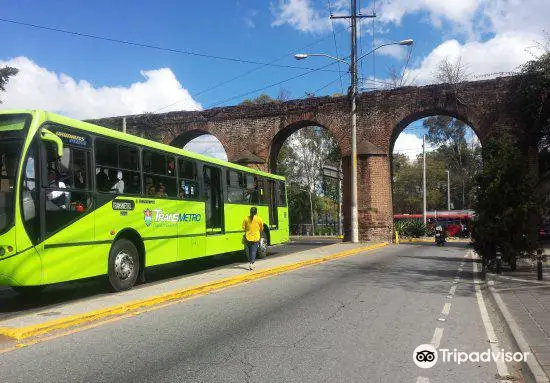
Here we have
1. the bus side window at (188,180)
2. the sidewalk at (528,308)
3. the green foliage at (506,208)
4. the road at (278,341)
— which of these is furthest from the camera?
the green foliage at (506,208)

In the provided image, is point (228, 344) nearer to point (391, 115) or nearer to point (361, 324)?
point (361, 324)

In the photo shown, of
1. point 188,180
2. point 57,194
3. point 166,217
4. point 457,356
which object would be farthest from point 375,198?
point 457,356

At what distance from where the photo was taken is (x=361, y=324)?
24.9 feet

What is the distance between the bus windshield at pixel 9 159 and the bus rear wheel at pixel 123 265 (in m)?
2.46

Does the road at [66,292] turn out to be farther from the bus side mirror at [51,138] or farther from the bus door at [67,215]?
the bus side mirror at [51,138]

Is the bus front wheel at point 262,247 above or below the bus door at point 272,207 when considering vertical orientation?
below

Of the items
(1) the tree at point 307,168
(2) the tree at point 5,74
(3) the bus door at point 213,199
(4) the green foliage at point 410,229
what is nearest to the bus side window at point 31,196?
(3) the bus door at point 213,199

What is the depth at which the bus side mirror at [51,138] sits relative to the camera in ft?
27.5

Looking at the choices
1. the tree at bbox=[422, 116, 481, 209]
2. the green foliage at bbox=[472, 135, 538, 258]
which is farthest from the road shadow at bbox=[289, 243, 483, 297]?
the tree at bbox=[422, 116, 481, 209]

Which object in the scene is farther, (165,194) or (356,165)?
(356,165)

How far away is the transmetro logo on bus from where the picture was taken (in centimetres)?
1131

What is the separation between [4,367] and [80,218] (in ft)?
13.1

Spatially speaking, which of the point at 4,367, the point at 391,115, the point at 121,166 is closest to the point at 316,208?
the point at 391,115

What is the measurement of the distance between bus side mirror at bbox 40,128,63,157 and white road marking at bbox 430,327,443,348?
20.8 ft
